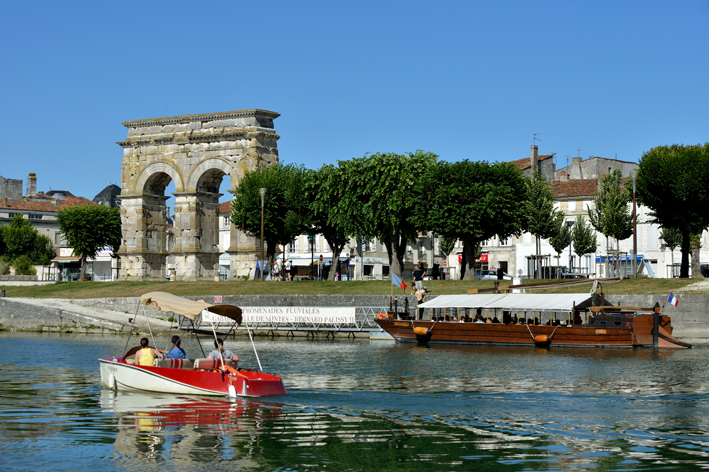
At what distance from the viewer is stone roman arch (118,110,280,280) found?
196 feet

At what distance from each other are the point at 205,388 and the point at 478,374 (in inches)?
392

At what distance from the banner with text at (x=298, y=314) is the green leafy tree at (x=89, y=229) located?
119ft

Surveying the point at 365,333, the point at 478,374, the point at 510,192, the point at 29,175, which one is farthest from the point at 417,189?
the point at 29,175

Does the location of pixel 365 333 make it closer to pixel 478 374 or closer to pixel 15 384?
pixel 478 374

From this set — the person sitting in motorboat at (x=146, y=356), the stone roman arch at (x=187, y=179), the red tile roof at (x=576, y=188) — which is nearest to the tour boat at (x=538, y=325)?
the person sitting in motorboat at (x=146, y=356)

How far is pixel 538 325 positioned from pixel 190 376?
21.5 meters

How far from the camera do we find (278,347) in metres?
39.1

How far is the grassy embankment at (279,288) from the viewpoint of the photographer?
4544 centimetres

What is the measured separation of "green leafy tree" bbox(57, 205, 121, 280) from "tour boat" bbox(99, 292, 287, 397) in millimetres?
57062

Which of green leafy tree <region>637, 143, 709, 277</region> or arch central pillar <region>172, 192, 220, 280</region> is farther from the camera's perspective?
arch central pillar <region>172, 192, 220, 280</region>

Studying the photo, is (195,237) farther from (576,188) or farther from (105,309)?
(576,188)

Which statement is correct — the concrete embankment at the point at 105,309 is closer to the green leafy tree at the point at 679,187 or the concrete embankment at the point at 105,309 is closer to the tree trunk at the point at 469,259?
the tree trunk at the point at 469,259

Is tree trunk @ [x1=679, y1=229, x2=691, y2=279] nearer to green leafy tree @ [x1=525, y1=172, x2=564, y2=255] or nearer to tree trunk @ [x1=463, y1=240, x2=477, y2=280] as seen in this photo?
tree trunk @ [x1=463, y1=240, x2=477, y2=280]

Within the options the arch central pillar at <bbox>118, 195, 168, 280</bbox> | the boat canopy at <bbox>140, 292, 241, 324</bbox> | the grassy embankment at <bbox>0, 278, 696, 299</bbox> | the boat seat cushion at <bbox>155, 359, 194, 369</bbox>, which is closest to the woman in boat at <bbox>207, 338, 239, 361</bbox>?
the boat seat cushion at <bbox>155, 359, 194, 369</bbox>
